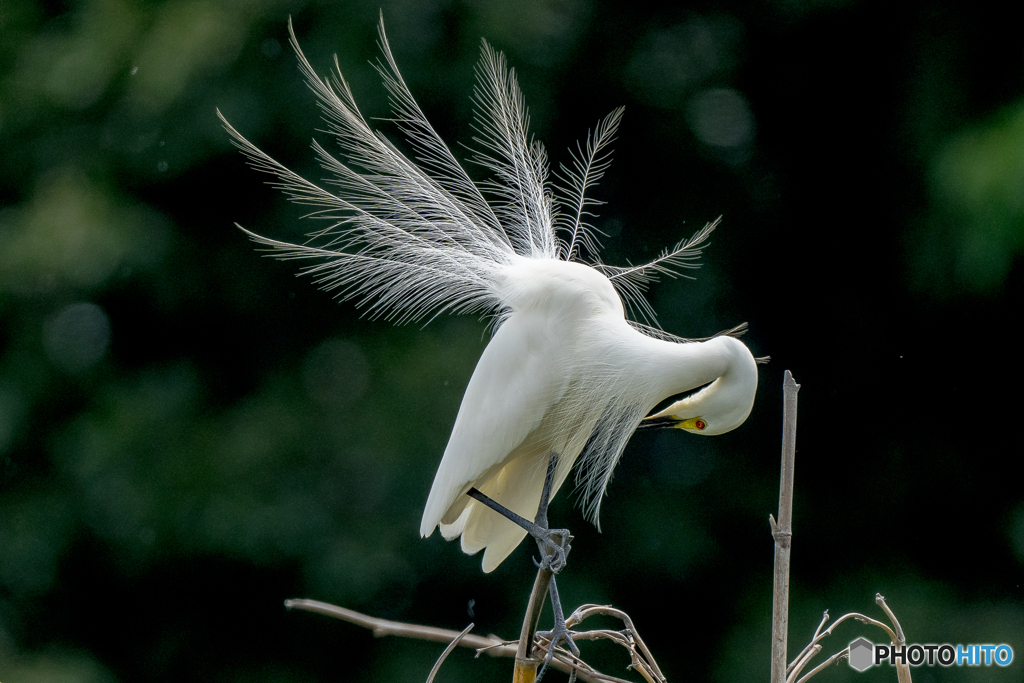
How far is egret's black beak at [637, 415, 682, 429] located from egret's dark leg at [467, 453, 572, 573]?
0.14m

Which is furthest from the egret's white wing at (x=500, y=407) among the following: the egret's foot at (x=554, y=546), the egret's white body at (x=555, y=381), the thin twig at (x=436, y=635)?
the thin twig at (x=436, y=635)

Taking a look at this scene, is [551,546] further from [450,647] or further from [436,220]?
[436,220]

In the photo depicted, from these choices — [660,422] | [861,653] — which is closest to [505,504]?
[660,422]

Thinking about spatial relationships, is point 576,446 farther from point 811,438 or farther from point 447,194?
point 811,438

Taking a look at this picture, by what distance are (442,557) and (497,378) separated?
49.3 inches

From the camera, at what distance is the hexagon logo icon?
2.48 ft

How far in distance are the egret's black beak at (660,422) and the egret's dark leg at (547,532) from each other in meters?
0.14

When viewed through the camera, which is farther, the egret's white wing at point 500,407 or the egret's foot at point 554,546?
the egret's white wing at point 500,407

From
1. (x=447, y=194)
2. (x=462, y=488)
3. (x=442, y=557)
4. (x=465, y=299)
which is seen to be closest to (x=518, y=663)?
(x=462, y=488)

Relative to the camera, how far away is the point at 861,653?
0.78 metres

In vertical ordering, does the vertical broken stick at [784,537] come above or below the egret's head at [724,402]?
below

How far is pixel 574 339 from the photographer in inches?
38.2

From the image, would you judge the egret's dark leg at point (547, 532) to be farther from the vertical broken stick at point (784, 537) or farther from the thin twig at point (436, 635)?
the vertical broken stick at point (784, 537)

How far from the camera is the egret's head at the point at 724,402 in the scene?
818 mm
